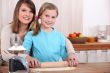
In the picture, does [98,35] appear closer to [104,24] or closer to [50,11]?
[104,24]

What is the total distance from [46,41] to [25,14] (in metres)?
0.41

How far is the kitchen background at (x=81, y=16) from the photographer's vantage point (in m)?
3.84

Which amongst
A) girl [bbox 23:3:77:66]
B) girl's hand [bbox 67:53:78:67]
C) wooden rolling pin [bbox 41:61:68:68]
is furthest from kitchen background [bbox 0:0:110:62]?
wooden rolling pin [bbox 41:61:68:68]

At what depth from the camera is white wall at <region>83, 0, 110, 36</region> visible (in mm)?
4215

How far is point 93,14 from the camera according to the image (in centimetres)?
425

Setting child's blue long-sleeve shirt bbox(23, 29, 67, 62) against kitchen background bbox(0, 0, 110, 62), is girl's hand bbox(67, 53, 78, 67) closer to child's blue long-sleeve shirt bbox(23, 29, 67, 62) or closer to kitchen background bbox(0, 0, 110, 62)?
child's blue long-sleeve shirt bbox(23, 29, 67, 62)

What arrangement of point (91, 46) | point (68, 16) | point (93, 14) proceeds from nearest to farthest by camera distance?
point (91, 46) → point (68, 16) → point (93, 14)

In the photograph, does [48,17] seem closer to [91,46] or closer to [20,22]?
[20,22]

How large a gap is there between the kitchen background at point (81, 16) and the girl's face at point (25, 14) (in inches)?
62.8

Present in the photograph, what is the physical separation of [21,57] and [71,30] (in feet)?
8.63

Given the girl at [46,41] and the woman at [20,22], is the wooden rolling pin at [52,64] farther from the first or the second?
the woman at [20,22]

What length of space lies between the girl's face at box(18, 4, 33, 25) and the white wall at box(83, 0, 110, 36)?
205cm

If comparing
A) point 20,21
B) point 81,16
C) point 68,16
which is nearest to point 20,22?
point 20,21

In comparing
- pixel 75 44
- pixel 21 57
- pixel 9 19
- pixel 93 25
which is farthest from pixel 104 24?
pixel 21 57
